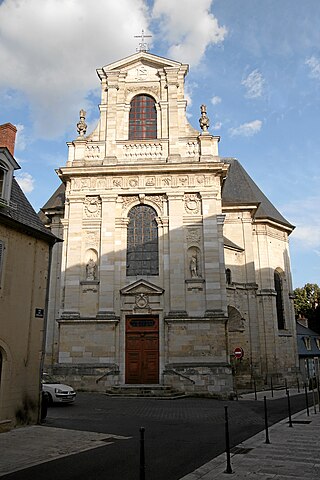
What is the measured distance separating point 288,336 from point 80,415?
1725 centimetres

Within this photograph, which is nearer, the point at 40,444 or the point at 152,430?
the point at 40,444

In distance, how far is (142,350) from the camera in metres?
20.3

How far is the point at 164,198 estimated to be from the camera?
22.1 metres

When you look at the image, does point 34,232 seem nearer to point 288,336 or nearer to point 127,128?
point 127,128

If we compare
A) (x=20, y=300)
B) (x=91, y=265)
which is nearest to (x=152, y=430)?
(x=20, y=300)

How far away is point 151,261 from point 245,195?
9744mm

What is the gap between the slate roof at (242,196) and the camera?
2707cm

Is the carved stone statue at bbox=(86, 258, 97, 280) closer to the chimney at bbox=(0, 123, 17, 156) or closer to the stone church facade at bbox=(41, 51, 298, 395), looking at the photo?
the stone church facade at bbox=(41, 51, 298, 395)

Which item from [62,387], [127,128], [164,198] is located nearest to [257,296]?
[164,198]

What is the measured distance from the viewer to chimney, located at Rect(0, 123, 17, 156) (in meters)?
13.1

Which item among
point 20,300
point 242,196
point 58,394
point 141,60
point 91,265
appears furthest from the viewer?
point 242,196

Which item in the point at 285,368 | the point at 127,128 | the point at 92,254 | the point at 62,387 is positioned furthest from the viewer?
the point at 285,368

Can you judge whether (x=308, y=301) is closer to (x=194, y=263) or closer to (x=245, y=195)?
(x=245, y=195)

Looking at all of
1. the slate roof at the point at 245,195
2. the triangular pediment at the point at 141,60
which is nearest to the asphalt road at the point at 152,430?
the slate roof at the point at 245,195
